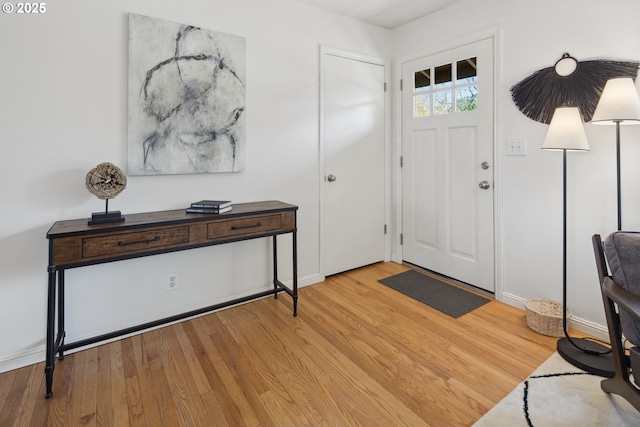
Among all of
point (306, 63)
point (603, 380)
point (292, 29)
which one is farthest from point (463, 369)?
point (292, 29)

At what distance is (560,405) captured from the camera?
156 cm

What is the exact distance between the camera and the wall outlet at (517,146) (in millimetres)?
2434

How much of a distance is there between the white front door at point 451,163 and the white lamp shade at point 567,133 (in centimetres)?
70

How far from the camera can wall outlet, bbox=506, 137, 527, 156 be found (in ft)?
7.98

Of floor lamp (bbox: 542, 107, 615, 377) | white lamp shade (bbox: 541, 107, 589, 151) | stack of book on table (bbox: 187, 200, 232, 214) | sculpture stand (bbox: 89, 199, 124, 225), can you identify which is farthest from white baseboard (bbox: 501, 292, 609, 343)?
sculpture stand (bbox: 89, 199, 124, 225)

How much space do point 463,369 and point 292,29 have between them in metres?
2.68

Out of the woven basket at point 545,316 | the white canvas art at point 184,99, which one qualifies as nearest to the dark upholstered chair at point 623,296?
the woven basket at point 545,316

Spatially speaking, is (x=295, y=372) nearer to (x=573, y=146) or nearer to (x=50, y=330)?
(x=50, y=330)

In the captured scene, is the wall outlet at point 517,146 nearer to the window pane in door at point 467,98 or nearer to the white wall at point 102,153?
the window pane in door at point 467,98

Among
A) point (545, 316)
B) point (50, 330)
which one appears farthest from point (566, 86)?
point (50, 330)

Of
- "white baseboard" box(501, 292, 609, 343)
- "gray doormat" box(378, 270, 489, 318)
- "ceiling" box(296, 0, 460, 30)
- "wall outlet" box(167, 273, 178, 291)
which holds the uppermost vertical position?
"ceiling" box(296, 0, 460, 30)

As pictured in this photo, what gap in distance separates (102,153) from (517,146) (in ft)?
9.11

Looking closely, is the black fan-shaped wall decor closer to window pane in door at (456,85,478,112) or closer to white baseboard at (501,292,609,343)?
window pane in door at (456,85,478,112)

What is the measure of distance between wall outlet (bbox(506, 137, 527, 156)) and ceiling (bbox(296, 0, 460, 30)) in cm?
127
